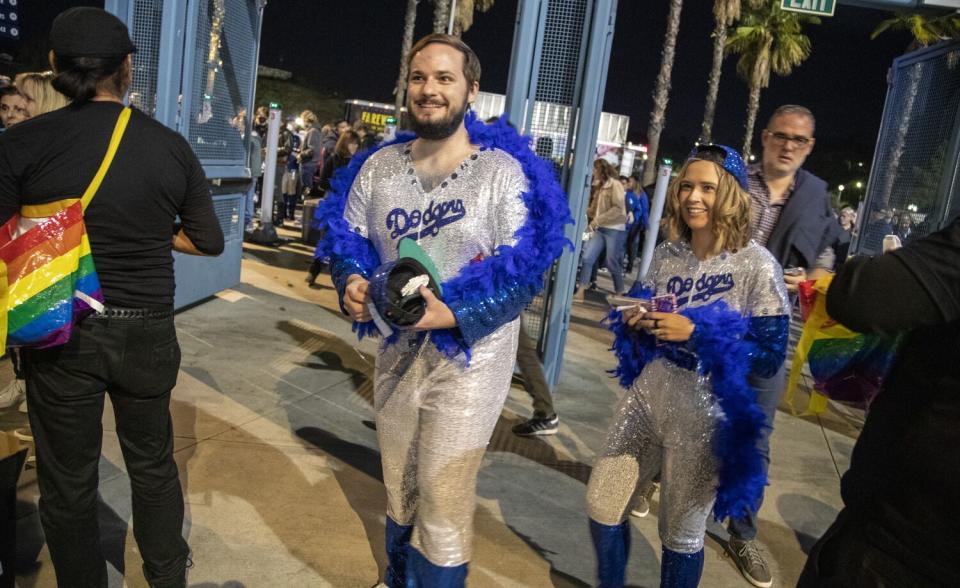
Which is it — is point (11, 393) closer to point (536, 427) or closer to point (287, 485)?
point (287, 485)

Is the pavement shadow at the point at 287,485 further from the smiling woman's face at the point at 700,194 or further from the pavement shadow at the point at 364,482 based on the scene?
the smiling woman's face at the point at 700,194

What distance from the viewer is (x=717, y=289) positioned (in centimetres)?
272

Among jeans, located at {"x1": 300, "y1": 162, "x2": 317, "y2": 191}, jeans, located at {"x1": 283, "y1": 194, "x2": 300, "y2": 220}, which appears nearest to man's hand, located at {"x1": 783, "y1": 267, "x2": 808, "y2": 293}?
jeans, located at {"x1": 300, "y1": 162, "x2": 317, "y2": 191}

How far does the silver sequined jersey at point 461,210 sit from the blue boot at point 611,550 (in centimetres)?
107

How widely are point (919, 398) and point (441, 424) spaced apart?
1.39 meters

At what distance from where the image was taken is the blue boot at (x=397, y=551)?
2.67 m

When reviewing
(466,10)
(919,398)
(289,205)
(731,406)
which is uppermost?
(466,10)

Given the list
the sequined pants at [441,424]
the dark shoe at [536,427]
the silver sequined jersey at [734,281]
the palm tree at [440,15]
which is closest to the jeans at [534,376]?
the dark shoe at [536,427]

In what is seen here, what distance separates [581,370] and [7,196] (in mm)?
5364

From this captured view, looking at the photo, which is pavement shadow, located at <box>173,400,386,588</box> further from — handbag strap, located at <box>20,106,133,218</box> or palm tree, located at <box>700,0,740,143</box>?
palm tree, located at <box>700,0,740,143</box>

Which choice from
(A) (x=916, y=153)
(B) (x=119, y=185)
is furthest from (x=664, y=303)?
(A) (x=916, y=153)

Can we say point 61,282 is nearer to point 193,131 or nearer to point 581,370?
point 193,131

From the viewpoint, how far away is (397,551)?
2693mm

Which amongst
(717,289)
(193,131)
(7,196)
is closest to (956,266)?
(717,289)
